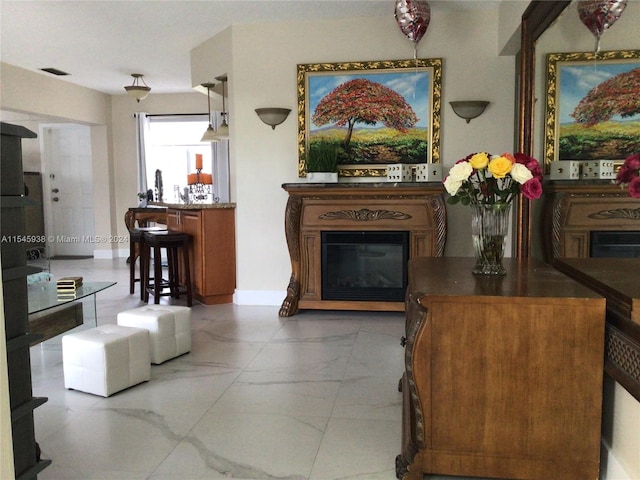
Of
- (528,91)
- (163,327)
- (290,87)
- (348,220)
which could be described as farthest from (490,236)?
(290,87)

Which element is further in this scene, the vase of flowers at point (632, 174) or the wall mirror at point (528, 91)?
the wall mirror at point (528, 91)

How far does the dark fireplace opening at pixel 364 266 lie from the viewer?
478 centimetres

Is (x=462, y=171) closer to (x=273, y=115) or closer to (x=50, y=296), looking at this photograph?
(x=50, y=296)

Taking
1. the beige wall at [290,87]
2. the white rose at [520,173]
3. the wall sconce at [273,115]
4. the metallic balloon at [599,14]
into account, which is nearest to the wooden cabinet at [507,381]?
the white rose at [520,173]

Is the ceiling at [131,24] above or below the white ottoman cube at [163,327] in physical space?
above

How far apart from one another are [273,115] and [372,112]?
34.8 inches

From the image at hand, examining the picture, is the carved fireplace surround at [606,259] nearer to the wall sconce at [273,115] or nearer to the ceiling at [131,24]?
the ceiling at [131,24]

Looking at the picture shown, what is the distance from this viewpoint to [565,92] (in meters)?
2.97

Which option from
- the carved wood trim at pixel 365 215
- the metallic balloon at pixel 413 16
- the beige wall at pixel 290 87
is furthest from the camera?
the beige wall at pixel 290 87

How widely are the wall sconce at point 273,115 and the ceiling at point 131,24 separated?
81cm

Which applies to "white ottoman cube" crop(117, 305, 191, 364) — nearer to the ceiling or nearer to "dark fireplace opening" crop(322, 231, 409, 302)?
"dark fireplace opening" crop(322, 231, 409, 302)

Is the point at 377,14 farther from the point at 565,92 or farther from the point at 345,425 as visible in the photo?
the point at 345,425

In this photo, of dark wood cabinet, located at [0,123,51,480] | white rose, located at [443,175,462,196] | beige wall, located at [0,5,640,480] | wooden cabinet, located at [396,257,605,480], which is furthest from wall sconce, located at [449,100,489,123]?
dark wood cabinet, located at [0,123,51,480]

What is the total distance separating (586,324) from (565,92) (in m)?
1.58
